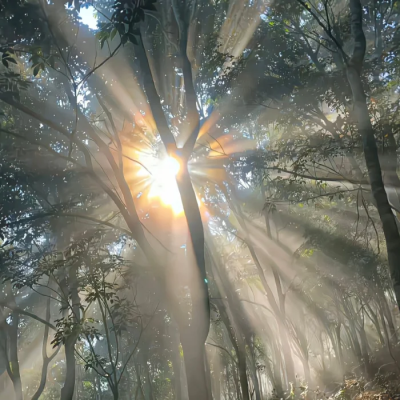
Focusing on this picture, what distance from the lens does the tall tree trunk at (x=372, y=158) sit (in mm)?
4035

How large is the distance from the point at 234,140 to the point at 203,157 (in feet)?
4.07

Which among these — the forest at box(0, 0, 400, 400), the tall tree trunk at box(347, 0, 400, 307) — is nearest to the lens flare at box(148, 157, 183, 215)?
the forest at box(0, 0, 400, 400)

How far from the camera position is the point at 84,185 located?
9.52 m

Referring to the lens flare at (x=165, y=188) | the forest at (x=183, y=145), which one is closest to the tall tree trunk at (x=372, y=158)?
the forest at (x=183, y=145)

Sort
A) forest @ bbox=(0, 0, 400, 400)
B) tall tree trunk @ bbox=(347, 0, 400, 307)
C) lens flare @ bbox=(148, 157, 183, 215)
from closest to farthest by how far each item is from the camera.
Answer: tall tree trunk @ bbox=(347, 0, 400, 307), forest @ bbox=(0, 0, 400, 400), lens flare @ bbox=(148, 157, 183, 215)

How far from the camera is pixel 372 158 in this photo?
14.5 ft

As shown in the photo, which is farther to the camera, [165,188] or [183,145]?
[165,188]

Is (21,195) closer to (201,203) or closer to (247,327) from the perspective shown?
(201,203)

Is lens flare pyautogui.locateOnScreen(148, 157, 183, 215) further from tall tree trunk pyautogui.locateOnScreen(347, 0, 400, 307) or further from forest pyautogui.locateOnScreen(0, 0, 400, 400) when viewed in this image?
tall tree trunk pyautogui.locateOnScreen(347, 0, 400, 307)

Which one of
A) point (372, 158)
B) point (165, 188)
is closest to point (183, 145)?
point (372, 158)

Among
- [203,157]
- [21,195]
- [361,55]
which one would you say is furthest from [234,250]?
[361,55]

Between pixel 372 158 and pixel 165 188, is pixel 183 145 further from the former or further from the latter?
pixel 165 188

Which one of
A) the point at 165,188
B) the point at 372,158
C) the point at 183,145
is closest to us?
the point at 372,158

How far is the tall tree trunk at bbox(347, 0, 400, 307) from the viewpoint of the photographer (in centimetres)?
404
